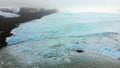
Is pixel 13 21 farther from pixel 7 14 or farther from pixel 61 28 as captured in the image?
pixel 61 28

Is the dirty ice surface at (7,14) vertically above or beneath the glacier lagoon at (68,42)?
above

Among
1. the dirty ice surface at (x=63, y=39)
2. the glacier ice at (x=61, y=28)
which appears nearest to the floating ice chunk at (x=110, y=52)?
the dirty ice surface at (x=63, y=39)

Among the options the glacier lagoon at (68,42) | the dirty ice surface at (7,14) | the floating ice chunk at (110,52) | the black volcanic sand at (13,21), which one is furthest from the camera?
the dirty ice surface at (7,14)

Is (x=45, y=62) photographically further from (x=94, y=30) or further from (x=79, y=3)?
(x=79, y=3)

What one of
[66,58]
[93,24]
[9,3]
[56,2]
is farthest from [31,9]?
[66,58]

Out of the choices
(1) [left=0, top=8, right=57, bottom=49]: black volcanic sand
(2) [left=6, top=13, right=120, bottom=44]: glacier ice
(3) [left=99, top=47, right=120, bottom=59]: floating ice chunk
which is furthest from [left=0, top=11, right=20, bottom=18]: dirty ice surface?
(3) [left=99, top=47, right=120, bottom=59]: floating ice chunk

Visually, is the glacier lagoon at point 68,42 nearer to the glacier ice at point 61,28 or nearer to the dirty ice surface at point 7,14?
the glacier ice at point 61,28

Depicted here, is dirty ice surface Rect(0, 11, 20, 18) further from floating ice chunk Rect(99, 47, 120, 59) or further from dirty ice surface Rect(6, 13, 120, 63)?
floating ice chunk Rect(99, 47, 120, 59)
